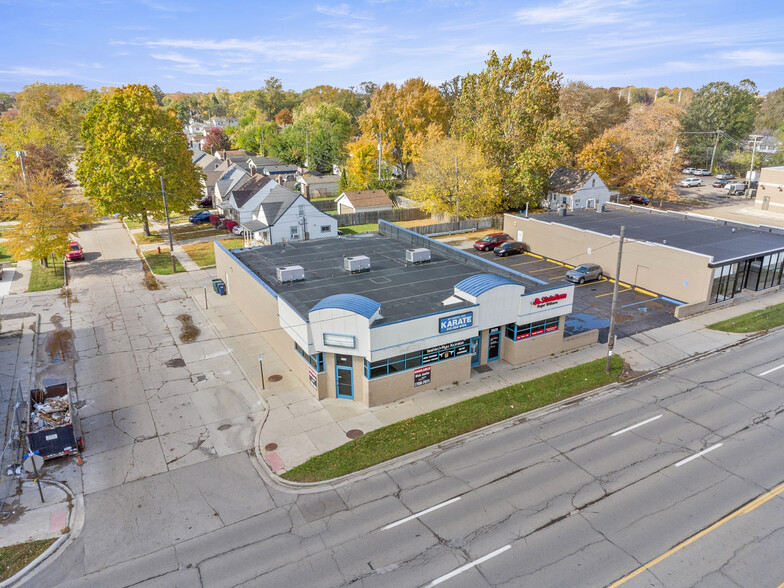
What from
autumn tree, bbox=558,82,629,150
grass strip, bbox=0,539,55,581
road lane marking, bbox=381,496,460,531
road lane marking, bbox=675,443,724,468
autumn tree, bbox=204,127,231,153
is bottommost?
grass strip, bbox=0,539,55,581

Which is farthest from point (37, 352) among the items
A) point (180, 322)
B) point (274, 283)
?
point (274, 283)

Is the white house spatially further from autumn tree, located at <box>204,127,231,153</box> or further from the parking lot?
autumn tree, located at <box>204,127,231,153</box>

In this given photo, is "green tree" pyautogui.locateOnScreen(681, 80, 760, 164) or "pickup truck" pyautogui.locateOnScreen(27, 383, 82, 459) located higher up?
"green tree" pyautogui.locateOnScreen(681, 80, 760, 164)

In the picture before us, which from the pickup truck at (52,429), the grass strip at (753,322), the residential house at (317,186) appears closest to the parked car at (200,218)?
the residential house at (317,186)

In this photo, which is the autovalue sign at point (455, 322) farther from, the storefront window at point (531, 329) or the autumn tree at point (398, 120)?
the autumn tree at point (398, 120)

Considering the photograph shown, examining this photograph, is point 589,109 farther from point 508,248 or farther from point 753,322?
point 753,322

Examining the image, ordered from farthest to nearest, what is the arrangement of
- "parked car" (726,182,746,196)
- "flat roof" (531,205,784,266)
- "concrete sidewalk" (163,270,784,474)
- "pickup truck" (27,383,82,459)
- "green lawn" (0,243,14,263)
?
"parked car" (726,182,746,196), "green lawn" (0,243,14,263), "flat roof" (531,205,784,266), "concrete sidewalk" (163,270,784,474), "pickup truck" (27,383,82,459)

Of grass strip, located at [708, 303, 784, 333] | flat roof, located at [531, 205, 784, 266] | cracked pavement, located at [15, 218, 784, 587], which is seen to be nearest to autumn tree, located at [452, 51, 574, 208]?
flat roof, located at [531, 205, 784, 266]

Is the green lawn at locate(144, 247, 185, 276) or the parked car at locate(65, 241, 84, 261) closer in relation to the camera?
the green lawn at locate(144, 247, 185, 276)
